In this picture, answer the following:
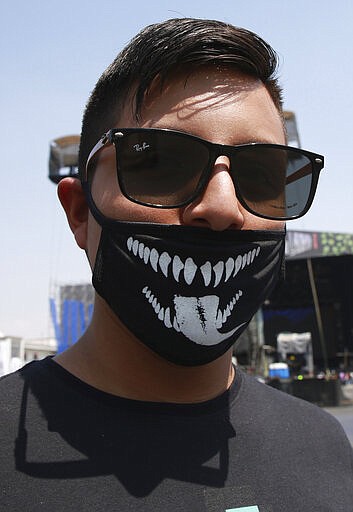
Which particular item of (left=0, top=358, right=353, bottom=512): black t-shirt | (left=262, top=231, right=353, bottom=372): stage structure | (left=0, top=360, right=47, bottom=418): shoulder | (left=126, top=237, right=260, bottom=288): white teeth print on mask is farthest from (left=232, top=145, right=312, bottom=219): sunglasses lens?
(left=262, top=231, right=353, bottom=372): stage structure

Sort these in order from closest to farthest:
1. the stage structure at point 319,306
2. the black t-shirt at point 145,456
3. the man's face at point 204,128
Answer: the black t-shirt at point 145,456
the man's face at point 204,128
the stage structure at point 319,306

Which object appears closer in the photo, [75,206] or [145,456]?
[145,456]

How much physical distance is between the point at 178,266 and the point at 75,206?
310 millimetres

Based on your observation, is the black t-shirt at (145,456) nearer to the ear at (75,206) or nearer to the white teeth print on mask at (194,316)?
the white teeth print on mask at (194,316)

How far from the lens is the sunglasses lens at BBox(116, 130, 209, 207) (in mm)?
1081

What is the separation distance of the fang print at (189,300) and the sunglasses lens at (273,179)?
153 millimetres

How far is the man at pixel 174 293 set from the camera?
104 centimetres

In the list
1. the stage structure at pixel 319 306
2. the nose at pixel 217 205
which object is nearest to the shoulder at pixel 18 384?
the nose at pixel 217 205

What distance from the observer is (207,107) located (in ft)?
3.65

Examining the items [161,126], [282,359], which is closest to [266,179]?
[161,126]

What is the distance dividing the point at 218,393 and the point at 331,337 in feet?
88.6

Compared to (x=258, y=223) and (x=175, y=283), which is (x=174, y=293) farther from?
(x=258, y=223)

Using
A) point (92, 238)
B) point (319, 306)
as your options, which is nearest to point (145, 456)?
point (92, 238)

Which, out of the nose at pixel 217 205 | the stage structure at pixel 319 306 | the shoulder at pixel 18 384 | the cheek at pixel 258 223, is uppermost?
the nose at pixel 217 205
